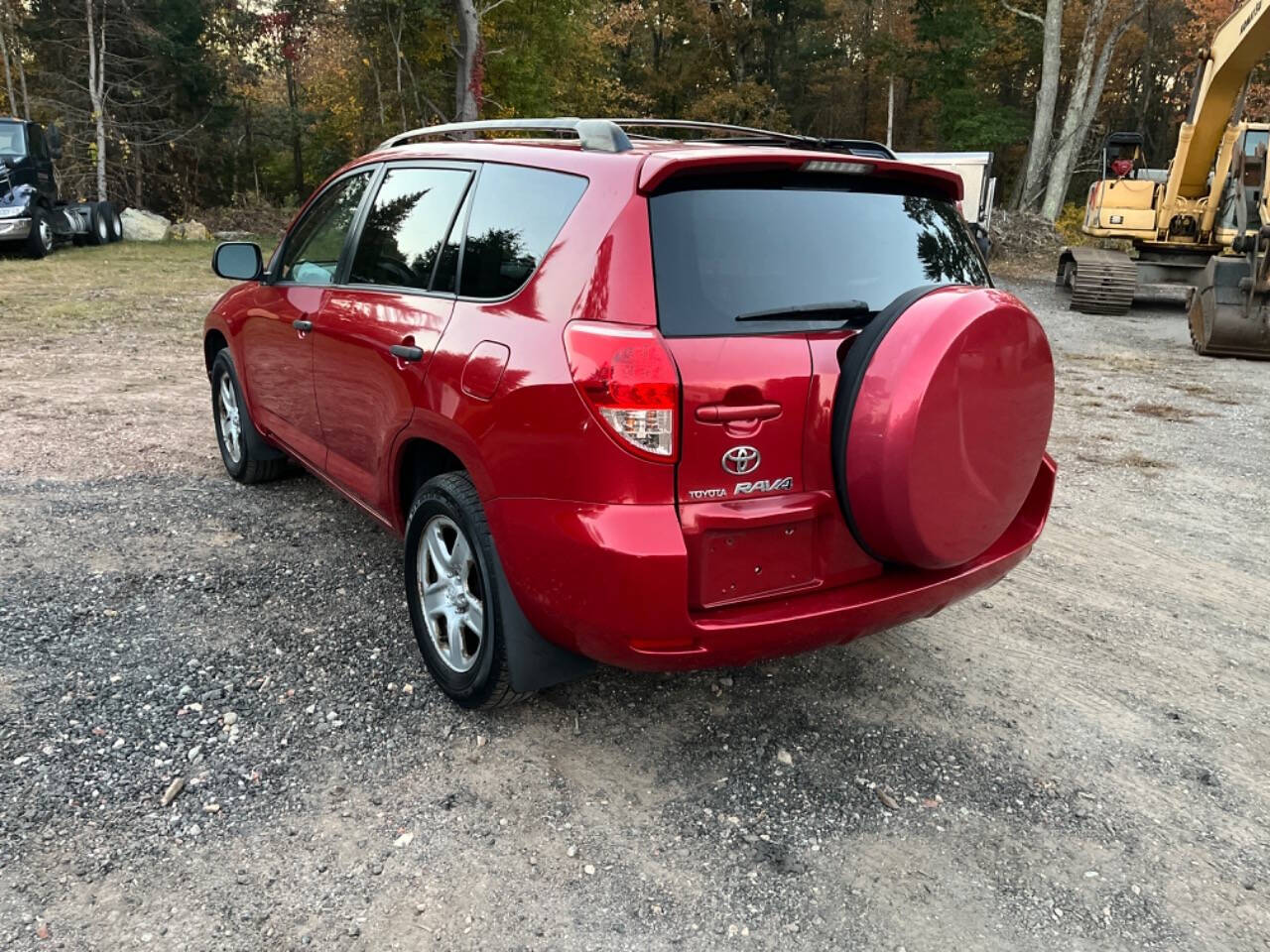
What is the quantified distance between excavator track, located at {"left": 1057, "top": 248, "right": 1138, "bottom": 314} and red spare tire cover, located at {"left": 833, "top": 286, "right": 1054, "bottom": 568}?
12.4 meters

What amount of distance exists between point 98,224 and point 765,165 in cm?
2107

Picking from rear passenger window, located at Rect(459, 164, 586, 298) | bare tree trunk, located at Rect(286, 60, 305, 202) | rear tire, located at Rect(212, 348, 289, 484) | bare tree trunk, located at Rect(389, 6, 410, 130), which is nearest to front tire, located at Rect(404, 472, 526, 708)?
rear passenger window, located at Rect(459, 164, 586, 298)

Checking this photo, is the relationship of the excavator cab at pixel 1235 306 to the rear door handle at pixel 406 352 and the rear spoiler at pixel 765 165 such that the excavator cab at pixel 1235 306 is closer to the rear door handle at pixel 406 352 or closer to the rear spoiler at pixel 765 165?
the rear spoiler at pixel 765 165

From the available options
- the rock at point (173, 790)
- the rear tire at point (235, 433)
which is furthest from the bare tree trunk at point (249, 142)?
the rock at point (173, 790)

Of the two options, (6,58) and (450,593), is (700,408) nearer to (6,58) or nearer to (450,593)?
(450,593)

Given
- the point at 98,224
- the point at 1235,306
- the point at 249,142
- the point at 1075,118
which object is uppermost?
the point at 249,142

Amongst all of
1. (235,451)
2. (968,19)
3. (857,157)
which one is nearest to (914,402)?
(857,157)

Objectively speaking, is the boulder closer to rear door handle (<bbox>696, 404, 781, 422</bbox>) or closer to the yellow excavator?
the yellow excavator

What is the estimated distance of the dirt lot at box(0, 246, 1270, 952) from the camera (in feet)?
7.68

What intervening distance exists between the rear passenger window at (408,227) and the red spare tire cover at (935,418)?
1.55 metres

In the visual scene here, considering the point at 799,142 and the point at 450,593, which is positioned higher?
the point at 799,142

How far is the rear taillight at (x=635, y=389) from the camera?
7.78 feet

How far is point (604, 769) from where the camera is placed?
2.91 metres

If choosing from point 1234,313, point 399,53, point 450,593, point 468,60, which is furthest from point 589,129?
point 399,53
